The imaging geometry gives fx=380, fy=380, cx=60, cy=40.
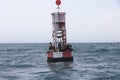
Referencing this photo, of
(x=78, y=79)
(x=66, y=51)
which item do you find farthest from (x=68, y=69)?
(x=78, y=79)

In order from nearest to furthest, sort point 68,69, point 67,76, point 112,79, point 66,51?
point 112,79, point 67,76, point 68,69, point 66,51

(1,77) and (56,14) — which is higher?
(56,14)

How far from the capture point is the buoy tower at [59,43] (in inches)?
1908

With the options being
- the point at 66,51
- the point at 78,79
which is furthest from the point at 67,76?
the point at 66,51

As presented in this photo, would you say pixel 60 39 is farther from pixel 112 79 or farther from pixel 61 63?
pixel 112 79

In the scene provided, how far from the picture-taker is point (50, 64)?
48.8 metres

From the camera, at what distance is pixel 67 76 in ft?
120

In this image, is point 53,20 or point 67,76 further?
point 53,20

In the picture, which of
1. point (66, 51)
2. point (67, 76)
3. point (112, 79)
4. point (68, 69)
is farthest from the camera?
point (66, 51)

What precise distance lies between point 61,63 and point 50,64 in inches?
56.4

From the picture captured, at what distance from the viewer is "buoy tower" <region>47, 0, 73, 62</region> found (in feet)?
159

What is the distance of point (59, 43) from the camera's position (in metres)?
49.8

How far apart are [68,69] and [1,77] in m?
9.32

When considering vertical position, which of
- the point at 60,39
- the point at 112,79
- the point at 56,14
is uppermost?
the point at 56,14
